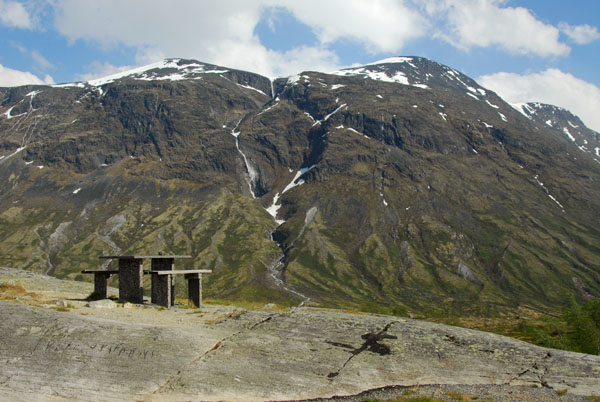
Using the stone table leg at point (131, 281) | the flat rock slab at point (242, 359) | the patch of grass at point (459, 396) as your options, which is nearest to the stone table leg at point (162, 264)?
the stone table leg at point (131, 281)

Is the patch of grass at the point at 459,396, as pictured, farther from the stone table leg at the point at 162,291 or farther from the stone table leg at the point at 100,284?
the stone table leg at the point at 100,284

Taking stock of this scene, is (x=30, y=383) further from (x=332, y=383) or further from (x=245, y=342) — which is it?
(x=332, y=383)

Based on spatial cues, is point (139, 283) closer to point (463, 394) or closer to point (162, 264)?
point (162, 264)

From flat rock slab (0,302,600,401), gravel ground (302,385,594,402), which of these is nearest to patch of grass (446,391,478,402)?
gravel ground (302,385,594,402)

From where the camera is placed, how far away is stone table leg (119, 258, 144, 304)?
4400 centimetres

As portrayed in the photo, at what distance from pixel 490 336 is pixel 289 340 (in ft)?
53.5

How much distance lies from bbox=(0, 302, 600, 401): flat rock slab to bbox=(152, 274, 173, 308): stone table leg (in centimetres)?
698

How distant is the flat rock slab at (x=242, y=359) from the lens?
78.6 ft

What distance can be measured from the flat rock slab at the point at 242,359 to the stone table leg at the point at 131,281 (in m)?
7.98

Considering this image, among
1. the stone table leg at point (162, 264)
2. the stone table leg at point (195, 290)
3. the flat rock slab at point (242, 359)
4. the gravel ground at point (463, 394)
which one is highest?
the stone table leg at point (162, 264)

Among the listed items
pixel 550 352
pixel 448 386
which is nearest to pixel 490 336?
pixel 550 352

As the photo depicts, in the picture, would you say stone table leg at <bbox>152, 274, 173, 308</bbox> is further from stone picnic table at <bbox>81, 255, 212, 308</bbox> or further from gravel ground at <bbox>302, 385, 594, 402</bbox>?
gravel ground at <bbox>302, 385, 594, 402</bbox>

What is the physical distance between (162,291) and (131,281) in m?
3.49

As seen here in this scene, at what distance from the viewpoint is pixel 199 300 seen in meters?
46.8
